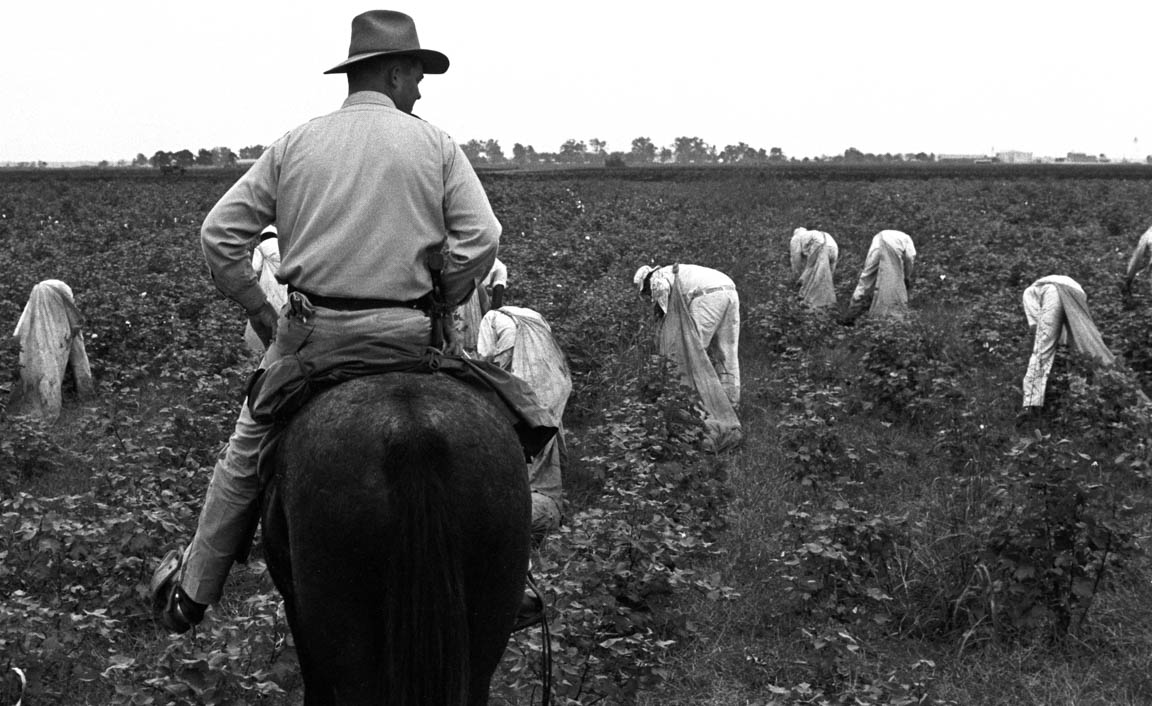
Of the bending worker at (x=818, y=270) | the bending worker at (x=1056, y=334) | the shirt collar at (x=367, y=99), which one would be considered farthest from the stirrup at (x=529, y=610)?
the bending worker at (x=818, y=270)

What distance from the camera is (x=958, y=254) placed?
18.1 metres

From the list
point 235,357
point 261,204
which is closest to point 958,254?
point 235,357

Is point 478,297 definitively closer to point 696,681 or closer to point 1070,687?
point 696,681

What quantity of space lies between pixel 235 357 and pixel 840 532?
6211mm

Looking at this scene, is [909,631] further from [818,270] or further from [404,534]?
[818,270]

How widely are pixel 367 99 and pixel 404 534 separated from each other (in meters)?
1.39

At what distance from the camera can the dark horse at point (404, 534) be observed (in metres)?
2.93

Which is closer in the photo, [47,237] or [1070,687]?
[1070,687]

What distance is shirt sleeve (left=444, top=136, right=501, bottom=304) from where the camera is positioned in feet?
11.7

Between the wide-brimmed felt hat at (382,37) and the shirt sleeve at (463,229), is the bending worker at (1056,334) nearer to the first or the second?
the shirt sleeve at (463,229)

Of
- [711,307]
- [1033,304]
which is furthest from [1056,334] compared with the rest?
[711,307]

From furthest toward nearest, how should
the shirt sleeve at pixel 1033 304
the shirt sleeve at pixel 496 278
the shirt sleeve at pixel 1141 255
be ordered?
1. the shirt sleeve at pixel 1141 255
2. the shirt sleeve at pixel 1033 304
3. the shirt sleeve at pixel 496 278

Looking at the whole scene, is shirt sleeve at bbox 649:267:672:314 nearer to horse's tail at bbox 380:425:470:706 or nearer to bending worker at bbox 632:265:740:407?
bending worker at bbox 632:265:740:407

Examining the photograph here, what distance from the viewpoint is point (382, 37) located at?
143 inches
